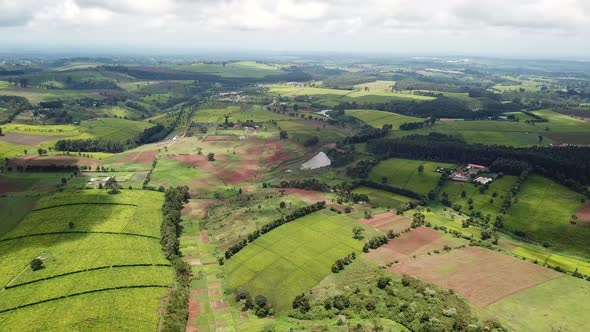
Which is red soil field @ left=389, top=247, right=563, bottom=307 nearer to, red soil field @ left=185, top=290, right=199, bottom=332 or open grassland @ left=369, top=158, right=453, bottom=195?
red soil field @ left=185, top=290, right=199, bottom=332

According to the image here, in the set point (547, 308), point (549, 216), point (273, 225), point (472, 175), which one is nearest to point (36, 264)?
point (273, 225)

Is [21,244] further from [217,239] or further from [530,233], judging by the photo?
[530,233]

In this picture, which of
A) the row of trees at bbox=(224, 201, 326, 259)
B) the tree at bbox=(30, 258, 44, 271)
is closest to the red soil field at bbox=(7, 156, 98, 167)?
the tree at bbox=(30, 258, 44, 271)

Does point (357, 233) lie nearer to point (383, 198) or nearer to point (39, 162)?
point (383, 198)

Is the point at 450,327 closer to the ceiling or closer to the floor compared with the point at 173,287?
closer to the ceiling

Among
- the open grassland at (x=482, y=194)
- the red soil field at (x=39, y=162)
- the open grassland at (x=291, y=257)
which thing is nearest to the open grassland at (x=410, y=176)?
the open grassland at (x=482, y=194)

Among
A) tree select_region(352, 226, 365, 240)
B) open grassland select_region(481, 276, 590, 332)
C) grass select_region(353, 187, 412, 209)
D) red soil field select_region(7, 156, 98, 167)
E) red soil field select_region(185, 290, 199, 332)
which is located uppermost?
red soil field select_region(7, 156, 98, 167)

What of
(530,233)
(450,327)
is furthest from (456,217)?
(450,327)
